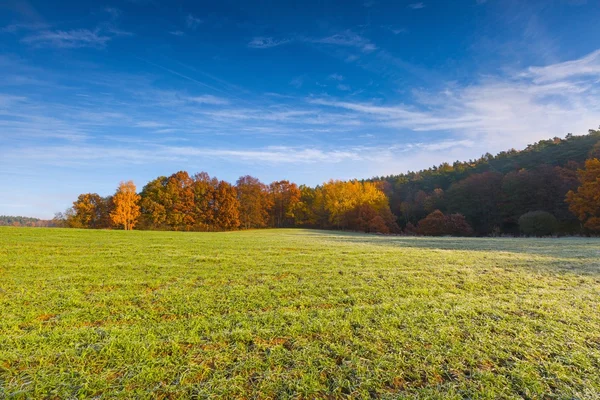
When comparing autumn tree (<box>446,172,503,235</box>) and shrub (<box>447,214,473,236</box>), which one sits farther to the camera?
autumn tree (<box>446,172,503,235</box>)

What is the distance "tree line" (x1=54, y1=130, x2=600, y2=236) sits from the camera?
125 ft

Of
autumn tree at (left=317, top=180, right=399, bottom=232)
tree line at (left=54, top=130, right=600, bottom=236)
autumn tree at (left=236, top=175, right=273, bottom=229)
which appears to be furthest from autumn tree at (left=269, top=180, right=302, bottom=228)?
autumn tree at (left=317, top=180, right=399, bottom=232)

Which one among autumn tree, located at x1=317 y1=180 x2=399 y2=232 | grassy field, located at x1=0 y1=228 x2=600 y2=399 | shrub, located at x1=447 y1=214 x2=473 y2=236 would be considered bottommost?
shrub, located at x1=447 y1=214 x2=473 y2=236

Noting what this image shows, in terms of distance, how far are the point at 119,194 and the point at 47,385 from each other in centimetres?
4559

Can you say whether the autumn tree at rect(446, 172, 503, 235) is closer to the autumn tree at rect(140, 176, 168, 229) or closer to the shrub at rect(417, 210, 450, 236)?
the shrub at rect(417, 210, 450, 236)

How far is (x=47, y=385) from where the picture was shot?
219 cm

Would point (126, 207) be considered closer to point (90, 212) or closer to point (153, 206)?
point (153, 206)

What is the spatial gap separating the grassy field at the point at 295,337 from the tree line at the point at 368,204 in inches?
1395

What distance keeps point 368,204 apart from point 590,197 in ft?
82.5

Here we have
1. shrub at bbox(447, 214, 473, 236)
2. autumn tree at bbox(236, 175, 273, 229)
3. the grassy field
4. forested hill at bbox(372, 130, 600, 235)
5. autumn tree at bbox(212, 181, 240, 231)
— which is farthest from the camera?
autumn tree at bbox(236, 175, 273, 229)

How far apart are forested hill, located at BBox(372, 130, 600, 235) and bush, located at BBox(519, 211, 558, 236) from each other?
18.3 ft

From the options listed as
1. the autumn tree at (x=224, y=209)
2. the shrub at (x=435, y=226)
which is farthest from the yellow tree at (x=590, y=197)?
the autumn tree at (x=224, y=209)

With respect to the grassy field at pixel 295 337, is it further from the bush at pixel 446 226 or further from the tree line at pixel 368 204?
the tree line at pixel 368 204

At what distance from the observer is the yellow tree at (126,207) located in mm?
39438
